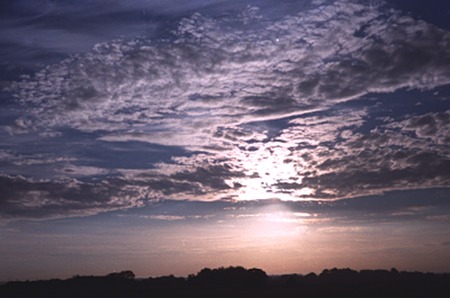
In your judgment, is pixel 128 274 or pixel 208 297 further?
pixel 128 274

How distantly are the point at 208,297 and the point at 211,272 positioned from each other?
170ft

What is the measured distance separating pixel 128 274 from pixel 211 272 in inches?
690

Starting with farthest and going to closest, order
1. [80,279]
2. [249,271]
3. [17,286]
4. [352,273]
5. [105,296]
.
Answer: [352,273] < [249,271] < [80,279] < [17,286] < [105,296]

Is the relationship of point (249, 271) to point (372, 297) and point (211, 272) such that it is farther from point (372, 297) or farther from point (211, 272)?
point (372, 297)

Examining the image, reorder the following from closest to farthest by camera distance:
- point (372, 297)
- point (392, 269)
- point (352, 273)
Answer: point (372, 297)
point (352, 273)
point (392, 269)

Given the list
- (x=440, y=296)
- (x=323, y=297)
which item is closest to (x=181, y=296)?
(x=323, y=297)

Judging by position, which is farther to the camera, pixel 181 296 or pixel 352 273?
pixel 352 273

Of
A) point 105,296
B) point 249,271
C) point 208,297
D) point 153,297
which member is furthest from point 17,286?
point 249,271

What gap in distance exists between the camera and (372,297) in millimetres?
47250

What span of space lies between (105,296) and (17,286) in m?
27.6

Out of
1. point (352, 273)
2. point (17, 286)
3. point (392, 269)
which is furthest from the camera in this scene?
point (392, 269)

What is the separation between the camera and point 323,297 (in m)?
47.9

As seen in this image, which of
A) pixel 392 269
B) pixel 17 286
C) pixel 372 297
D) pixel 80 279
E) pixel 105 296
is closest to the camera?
pixel 372 297

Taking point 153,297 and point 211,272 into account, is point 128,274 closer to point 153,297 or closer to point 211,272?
point 211,272
